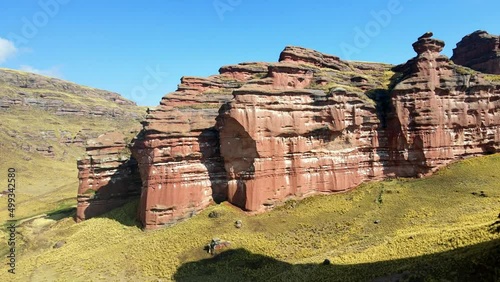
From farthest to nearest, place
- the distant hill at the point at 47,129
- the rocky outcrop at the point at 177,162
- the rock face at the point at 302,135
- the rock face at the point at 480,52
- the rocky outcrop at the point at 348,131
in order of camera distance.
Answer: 1. the distant hill at the point at 47,129
2. the rock face at the point at 480,52
3. the rocky outcrop at the point at 177,162
4. the rock face at the point at 302,135
5. the rocky outcrop at the point at 348,131

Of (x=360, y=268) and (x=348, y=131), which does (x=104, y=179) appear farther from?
(x=360, y=268)

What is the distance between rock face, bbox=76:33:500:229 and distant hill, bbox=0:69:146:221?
43.1 metres

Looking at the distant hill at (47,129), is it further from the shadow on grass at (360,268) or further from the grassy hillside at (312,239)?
the shadow on grass at (360,268)

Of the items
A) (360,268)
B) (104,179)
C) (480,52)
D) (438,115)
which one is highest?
(480,52)

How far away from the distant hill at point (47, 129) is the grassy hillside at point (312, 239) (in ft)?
131

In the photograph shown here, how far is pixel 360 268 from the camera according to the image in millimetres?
26125

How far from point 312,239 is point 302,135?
13531 millimetres

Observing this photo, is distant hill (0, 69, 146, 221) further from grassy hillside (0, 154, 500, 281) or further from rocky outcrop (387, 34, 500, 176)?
rocky outcrop (387, 34, 500, 176)

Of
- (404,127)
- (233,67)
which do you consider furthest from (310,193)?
(233,67)

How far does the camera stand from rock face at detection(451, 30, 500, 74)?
239ft

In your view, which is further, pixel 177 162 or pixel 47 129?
pixel 47 129

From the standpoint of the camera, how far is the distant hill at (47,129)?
93.4 m

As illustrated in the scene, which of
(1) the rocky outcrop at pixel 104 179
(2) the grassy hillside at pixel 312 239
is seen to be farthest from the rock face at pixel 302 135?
(1) the rocky outcrop at pixel 104 179

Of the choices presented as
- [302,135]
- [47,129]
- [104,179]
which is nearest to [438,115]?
[302,135]
